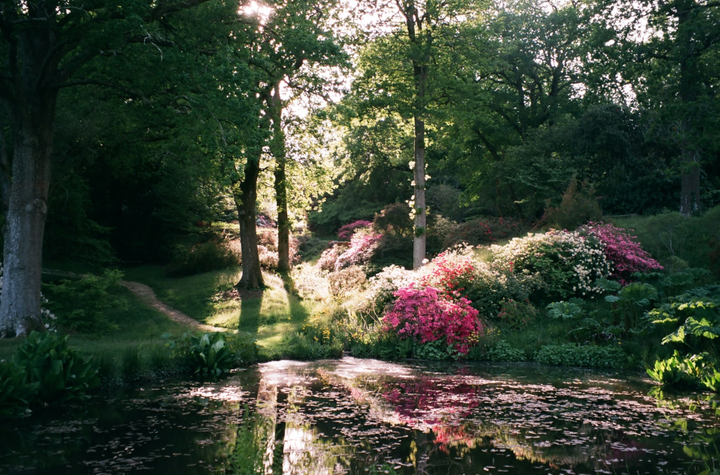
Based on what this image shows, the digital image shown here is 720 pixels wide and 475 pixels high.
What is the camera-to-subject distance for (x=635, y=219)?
18.7 meters

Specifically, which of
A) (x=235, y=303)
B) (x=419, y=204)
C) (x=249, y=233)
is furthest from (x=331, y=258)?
(x=235, y=303)

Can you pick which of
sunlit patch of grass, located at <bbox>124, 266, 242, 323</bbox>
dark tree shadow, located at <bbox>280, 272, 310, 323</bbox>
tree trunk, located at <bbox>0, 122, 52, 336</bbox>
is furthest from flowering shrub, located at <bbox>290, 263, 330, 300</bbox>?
tree trunk, located at <bbox>0, 122, 52, 336</bbox>

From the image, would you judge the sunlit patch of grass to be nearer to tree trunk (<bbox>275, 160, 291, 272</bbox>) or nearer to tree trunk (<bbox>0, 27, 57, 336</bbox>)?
tree trunk (<bbox>275, 160, 291, 272</bbox>)

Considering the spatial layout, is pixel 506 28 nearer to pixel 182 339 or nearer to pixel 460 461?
pixel 182 339

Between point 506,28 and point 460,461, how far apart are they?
26002mm

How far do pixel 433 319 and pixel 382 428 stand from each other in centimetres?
564

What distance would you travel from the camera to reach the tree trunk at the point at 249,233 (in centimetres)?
1916

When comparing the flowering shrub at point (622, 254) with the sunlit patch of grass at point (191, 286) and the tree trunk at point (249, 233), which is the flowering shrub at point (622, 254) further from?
the sunlit patch of grass at point (191, 286)

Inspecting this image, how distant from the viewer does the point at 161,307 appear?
17.2 m

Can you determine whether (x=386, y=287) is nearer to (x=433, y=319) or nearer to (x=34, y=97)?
(x=433, y=319)

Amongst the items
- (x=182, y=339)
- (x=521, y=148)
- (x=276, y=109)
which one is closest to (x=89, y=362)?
(x=182, y=339)

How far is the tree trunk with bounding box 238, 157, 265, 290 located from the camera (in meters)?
19.2

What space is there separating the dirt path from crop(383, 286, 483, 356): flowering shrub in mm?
4761

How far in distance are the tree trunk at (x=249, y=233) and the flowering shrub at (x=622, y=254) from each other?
10735 mm
